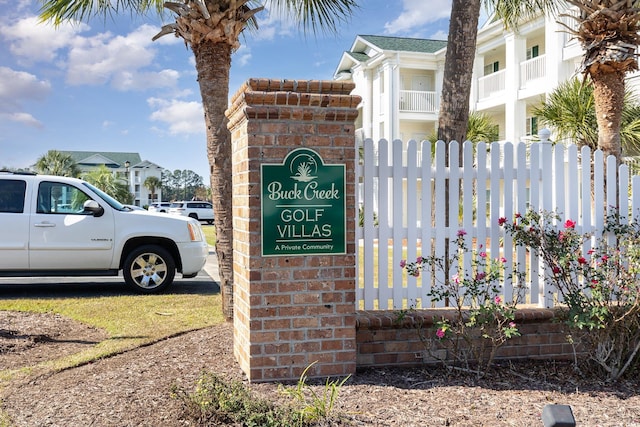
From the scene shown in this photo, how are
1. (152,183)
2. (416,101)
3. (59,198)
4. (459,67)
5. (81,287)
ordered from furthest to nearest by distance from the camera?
(152,183) → (416,101) → (81,287) → (59,198) → (459,67)

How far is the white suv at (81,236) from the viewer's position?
28.9 ft

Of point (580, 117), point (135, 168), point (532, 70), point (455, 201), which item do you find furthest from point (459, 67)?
point (135, 168)

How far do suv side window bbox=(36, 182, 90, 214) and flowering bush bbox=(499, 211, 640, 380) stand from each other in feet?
22.0

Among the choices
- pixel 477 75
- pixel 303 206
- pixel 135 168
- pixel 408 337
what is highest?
pixel 135 168

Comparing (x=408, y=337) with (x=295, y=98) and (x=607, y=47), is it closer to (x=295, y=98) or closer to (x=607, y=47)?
(x=295, y=98)

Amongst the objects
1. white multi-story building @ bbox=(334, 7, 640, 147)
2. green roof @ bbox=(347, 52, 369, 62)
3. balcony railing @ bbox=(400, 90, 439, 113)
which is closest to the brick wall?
white multi-story building @ bbox=(334, 7, 640, 147)

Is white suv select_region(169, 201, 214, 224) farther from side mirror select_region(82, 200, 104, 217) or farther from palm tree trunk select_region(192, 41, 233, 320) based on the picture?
palm tree trunk select_region(192, 41, 233, 320)

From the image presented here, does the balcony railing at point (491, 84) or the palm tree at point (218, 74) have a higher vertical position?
the balcony railing at point (491, 84)

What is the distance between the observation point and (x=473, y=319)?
4.39m

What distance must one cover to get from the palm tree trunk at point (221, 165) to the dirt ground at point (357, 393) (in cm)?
91

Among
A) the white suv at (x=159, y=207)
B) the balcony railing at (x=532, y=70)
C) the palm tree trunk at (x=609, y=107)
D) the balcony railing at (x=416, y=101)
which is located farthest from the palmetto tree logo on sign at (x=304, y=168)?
the white suv at (x=159, y=207)

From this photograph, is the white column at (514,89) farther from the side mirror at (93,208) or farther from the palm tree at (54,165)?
the palm tree at (54,165)

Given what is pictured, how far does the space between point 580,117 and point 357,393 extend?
11.3 m

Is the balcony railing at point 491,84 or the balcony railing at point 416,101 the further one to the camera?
the balcony railing at point 416,101
